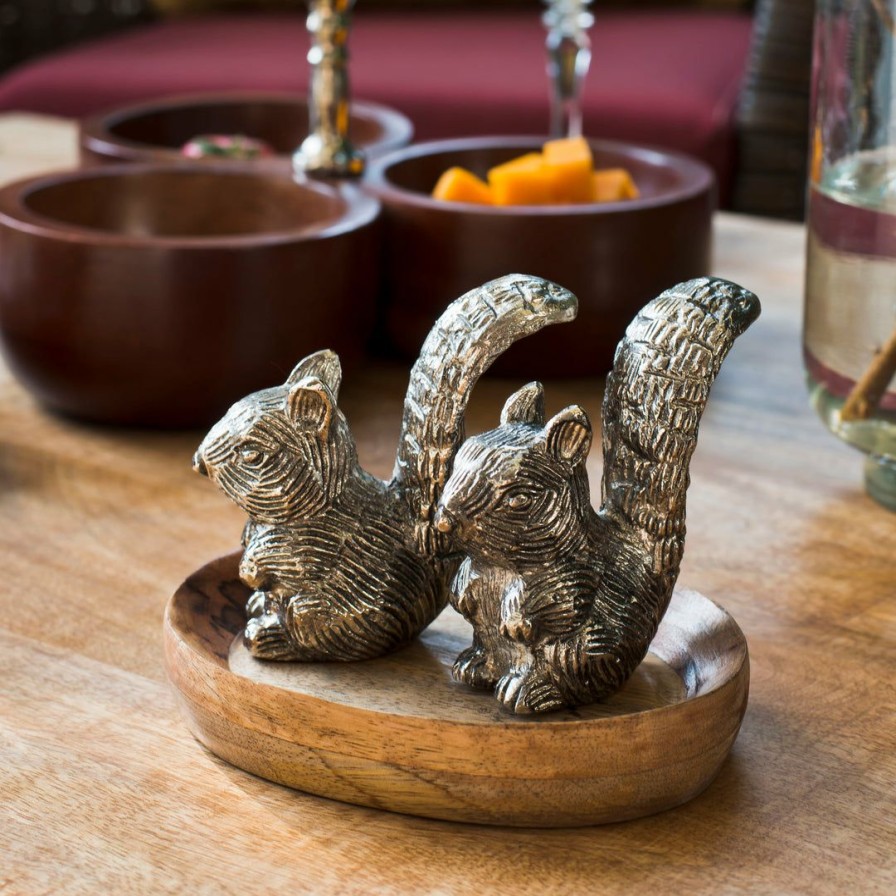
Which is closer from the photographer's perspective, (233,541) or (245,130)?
(233,541)

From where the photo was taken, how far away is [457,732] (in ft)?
1.70

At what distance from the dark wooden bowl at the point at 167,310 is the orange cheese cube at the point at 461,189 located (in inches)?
2.9

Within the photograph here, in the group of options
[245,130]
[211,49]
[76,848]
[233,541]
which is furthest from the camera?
[211,49]

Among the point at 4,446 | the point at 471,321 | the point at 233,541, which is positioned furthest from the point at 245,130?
the point at 471,321

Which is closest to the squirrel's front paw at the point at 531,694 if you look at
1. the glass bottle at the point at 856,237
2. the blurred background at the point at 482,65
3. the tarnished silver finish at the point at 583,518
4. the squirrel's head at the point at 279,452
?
the tarnished silver finish at the point at 583,518

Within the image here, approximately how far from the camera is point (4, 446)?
0.93 m

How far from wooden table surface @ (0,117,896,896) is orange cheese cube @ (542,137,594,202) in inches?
5.7

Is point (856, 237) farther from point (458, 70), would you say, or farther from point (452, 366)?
point (458, 70)

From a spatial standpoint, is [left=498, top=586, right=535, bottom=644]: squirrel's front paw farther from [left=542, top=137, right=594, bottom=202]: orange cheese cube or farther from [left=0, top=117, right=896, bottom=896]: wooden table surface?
[left=542, top=137, right=594, bottom=202]: orange cheese cube

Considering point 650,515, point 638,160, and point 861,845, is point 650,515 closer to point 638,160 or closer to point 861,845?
point 861,845

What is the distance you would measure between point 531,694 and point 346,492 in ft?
0.37

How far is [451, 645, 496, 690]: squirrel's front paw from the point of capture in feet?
1.89

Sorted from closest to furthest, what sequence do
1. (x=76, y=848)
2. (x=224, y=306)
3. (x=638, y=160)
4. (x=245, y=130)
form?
(x=76, y=848)
(x=224, y=306)
(x=638, y=160)
(x=245, y=130)

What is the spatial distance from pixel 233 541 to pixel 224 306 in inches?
7.0
